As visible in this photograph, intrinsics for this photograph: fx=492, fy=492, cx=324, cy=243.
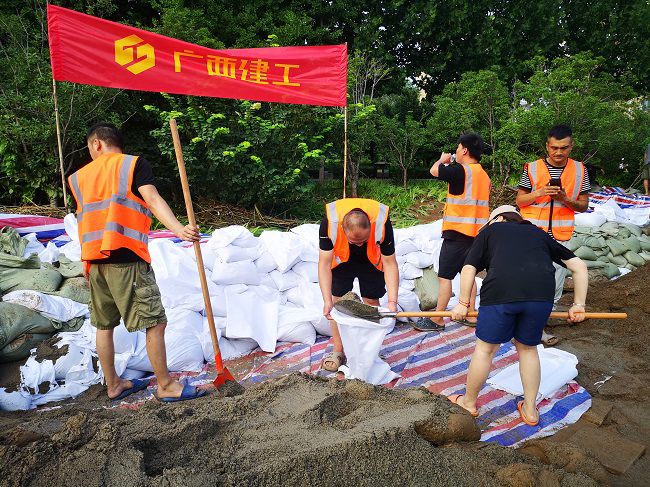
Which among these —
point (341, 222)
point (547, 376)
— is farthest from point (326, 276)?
point (547, 376)

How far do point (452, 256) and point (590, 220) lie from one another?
3817 millimetres

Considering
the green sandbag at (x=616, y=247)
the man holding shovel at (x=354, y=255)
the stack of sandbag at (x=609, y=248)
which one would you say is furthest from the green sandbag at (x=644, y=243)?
the man holding shovel at (x=354, y=255)

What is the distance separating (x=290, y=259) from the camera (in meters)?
4.25

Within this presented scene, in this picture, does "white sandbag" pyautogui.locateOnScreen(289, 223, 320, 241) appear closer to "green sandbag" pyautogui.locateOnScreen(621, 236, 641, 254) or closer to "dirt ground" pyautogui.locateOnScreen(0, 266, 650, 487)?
"dirt ground" pyautogui.locateOnScreen(0, 266, 650, 487)

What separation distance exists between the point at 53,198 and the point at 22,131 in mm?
1080

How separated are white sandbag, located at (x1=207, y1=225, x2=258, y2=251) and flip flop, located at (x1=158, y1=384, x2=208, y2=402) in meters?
1.40

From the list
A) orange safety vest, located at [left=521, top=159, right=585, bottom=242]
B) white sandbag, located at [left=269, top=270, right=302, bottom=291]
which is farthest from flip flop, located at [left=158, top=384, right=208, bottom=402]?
orange safety vest, located at [left=521, top=159, right=585, bottom=242]

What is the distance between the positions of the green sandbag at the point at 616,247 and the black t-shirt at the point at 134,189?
18.2ft

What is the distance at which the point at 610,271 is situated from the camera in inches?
224

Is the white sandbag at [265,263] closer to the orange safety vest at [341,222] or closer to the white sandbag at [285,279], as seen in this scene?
the white sandbag at [285,279]

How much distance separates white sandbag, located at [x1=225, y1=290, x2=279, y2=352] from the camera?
12.0 ft

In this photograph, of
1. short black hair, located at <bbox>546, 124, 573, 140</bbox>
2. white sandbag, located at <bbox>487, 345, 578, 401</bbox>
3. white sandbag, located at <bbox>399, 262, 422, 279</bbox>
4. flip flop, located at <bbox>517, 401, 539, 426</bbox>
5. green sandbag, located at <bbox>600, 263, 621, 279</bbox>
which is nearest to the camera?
flip flop, located at <bbox>517, 401, 539, 426</bbox>

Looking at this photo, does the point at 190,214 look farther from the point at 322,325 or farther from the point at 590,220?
the point at 590,220

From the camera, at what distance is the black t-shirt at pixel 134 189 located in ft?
8.98
